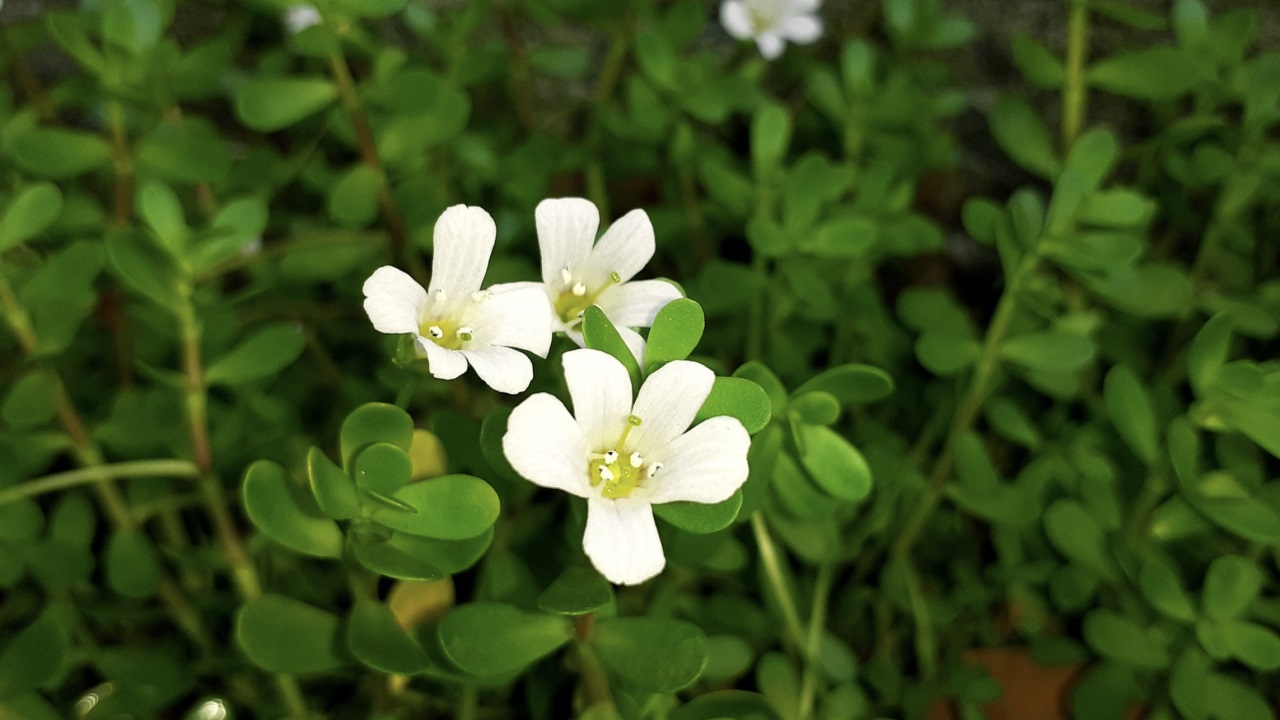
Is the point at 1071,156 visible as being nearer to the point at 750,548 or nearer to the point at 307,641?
the point at 750,548

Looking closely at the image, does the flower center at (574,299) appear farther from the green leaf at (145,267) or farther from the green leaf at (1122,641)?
the green leaf at (1122,641)

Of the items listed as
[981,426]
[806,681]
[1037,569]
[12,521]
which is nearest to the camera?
[12,521]

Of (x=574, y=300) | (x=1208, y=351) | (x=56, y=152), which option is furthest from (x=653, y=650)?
(x=56, y=152)

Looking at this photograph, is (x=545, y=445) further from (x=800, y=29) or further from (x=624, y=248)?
(x=800, y=29)

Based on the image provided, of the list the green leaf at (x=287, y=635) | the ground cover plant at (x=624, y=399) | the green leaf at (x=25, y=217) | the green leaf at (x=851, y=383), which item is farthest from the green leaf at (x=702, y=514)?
the green leaf at (x=25, y=217)

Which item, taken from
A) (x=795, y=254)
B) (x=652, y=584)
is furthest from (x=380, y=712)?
(x=795, y=254)

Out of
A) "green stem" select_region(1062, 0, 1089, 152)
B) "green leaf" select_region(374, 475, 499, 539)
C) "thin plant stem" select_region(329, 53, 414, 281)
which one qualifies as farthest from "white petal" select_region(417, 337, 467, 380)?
"green stem" select_region(1062, 0, 1089, 152)

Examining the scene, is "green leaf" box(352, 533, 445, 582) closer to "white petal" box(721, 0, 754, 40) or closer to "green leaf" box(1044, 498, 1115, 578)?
"green leaf" box(1044, 498, 1115, 578)
